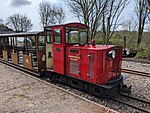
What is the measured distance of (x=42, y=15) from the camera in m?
47.7

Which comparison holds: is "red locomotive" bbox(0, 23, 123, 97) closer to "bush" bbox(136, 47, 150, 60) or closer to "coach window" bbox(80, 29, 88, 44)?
"coach window" bbox(80, 29, 88, 44)

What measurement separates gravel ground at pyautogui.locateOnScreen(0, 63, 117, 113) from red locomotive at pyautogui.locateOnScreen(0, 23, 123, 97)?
0.69 m

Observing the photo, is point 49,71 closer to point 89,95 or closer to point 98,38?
point 89,95

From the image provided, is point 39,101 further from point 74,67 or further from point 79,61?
point 79,61

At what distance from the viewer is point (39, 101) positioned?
18.6 ft

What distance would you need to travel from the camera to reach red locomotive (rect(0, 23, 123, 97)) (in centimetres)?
568

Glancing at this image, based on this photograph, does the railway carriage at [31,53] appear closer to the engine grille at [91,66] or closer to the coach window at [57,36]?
the coach window at [57,36]

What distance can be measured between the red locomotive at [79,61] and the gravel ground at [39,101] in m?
0.69

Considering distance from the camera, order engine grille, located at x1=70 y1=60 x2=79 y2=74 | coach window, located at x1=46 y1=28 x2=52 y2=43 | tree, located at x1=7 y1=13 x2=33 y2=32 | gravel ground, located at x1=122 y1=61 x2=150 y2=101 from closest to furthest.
→ gravel ground, located at x1=122 y1=61 x2=150 y2=101
engine grille, located at x1=70 y1=60 x2=79 y2=74
coach window, located at x1=46 y1=28 x2=52 y2=43
tree, located at x1=7 y1=13 x2=33 y2=32

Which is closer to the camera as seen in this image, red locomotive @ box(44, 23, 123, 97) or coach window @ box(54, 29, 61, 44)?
red locomotive @ box(44, 23, 123, 97)

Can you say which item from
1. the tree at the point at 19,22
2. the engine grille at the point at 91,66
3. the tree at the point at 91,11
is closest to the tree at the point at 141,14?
the tree at the point at 91,11

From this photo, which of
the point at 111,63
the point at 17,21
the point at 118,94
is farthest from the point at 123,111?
the point at 17,21

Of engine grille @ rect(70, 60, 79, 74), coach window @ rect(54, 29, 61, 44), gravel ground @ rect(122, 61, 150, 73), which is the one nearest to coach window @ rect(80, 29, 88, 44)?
coach window @ rect(54, 29, 61, 44)

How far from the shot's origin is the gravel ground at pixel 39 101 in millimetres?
5027
